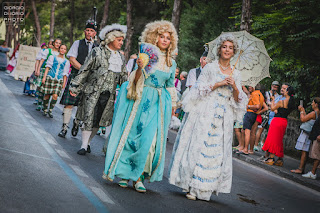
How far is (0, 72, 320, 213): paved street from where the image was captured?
5238mm

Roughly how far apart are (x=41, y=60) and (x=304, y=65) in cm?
811

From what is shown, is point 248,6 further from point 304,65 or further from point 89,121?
point 89,121

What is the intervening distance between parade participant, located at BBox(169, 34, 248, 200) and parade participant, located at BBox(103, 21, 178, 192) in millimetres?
331

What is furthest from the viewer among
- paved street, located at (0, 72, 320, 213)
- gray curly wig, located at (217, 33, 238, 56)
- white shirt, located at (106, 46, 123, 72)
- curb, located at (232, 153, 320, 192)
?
curb, located at (232, 153, 320, 192)

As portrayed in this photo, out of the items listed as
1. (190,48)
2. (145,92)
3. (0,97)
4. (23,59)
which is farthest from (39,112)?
(190,48)

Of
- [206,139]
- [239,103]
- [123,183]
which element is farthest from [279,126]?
[123,183]

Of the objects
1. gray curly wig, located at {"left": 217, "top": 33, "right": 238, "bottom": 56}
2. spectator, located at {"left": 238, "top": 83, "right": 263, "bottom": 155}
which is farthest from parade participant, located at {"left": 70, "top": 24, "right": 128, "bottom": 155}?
spectator, located at {"left": 238, "top": 83, "right": 263, "bottom": 155}

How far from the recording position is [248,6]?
15.3 m

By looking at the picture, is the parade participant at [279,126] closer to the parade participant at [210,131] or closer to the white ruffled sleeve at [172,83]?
the parade participant at [210,131]

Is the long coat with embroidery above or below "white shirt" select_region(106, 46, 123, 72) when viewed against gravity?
below

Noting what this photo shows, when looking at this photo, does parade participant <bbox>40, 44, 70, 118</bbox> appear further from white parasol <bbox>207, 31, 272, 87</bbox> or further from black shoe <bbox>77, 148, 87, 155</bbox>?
white parasol <bbox>207, 31, 272, 87</bbox>

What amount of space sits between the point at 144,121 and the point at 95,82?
2.19 metres

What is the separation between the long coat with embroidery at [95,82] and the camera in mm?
8398

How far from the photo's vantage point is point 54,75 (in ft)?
46.5
